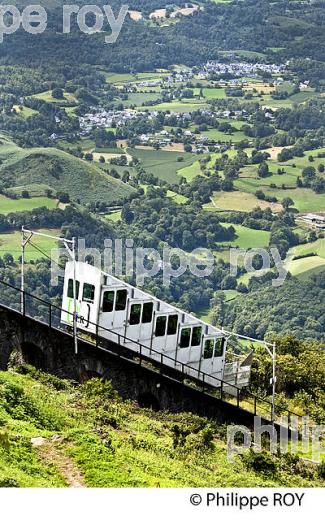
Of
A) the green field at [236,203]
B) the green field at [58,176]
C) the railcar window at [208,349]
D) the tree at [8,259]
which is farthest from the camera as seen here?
the green field at [236,203]

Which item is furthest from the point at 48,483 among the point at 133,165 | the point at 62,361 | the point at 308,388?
the point at 133,165

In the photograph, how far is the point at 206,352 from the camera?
39.2 m

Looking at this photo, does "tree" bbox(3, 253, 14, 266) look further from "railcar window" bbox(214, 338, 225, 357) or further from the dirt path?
the dirt path

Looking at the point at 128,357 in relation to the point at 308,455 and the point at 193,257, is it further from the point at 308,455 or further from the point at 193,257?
the point at 193,257

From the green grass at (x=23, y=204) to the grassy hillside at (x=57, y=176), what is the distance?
3007 mm

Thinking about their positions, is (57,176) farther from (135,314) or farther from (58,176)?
(135,314)

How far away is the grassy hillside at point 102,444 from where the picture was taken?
25547 mm

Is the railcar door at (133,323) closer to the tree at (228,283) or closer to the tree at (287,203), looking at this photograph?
the tree at (228,283)

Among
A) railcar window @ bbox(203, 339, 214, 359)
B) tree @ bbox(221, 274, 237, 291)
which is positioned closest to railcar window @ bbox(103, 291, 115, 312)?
railcar window @ bbox(203, 339, 214, 359)

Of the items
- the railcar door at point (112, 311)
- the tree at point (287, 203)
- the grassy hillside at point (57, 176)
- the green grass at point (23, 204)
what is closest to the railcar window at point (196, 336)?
the railcar door at point (112, 311)

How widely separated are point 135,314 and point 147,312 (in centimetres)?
48

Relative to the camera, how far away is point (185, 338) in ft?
125

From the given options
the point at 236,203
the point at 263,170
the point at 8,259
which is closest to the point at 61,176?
the point at 236,203

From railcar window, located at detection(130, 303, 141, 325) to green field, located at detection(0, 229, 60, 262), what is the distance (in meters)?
80.8
